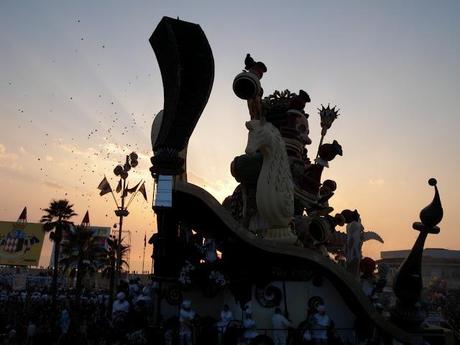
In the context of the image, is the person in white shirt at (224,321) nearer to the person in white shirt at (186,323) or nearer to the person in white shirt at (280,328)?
the person in white shirt at (186,323)

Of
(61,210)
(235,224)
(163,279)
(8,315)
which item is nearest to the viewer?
(163,279)

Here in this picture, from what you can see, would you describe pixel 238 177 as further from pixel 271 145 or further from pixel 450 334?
pixel 450 334

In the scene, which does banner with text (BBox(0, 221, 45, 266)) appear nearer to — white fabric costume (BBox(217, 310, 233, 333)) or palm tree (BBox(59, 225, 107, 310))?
palm tree (BBox(59, 225, 107, 310))

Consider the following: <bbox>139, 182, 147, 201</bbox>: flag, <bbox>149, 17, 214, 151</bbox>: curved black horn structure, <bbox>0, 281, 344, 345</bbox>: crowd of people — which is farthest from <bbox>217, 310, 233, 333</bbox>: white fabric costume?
<bbox>139, 182, 147, 201</bbox>: flag

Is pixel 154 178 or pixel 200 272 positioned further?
pixel 200 272

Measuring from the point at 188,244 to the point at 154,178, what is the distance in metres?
7.29

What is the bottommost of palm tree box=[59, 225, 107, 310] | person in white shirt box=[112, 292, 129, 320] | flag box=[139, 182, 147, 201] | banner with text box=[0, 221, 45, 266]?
person in white shirt box=[112, 292, 129, 320]

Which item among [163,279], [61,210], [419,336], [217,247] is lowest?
[419,336]

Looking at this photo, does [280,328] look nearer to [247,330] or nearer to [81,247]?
[247,330]

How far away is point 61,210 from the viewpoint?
1545 inches

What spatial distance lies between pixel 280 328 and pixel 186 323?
8.95 ft

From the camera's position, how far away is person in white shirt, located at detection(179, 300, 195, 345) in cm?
1287

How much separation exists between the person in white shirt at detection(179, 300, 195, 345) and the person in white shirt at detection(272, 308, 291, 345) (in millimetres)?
2464

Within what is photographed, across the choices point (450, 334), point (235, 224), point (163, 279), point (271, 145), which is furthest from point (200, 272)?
point (450, 334)
